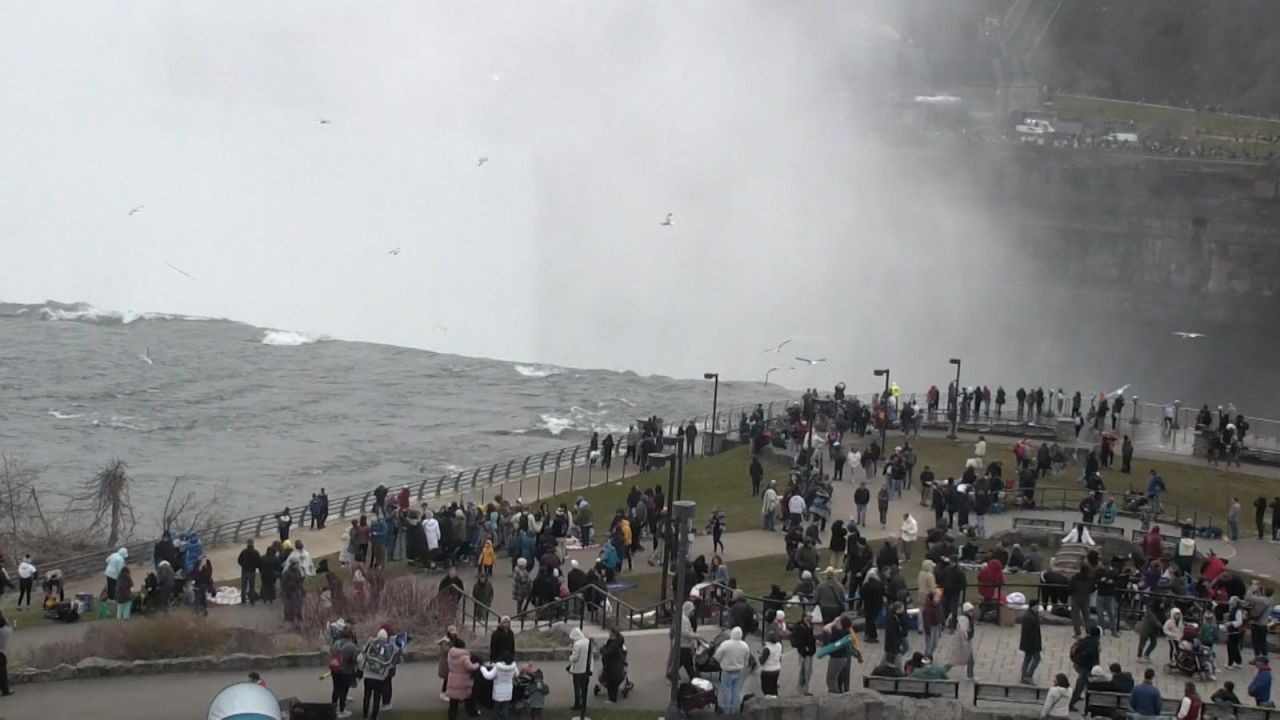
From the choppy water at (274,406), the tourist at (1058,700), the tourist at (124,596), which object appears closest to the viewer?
the tourist at (1058,700)

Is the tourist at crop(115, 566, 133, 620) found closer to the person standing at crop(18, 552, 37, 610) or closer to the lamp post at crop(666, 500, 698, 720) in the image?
the person standing at crop(18, 552, 37, 610)

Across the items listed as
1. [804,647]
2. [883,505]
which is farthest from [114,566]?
[883,505]

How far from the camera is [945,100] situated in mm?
125938

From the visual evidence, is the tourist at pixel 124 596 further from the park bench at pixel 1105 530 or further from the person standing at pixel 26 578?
the park bench at pixel 1105 530

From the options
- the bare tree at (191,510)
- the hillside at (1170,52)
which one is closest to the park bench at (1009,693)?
the bare tree at (191,510)

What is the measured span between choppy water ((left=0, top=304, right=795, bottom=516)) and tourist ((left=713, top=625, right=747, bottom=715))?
1135 inches

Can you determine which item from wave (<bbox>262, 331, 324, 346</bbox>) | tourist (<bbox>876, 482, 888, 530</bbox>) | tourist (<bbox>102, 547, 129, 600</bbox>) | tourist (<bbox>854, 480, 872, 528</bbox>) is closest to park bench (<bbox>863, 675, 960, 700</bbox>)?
tourist (<bbox>854, 480, 872, 528</bbox>)

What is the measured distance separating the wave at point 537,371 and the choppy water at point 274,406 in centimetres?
9

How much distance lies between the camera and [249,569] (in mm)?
22438

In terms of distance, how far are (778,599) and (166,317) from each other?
76457 mm

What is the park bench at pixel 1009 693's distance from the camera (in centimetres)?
1589

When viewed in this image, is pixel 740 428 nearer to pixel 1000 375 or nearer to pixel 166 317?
pixel 1000 375

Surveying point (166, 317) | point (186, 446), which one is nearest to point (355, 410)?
point (186, 446)

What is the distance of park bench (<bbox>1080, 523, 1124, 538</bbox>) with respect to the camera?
26234mm
